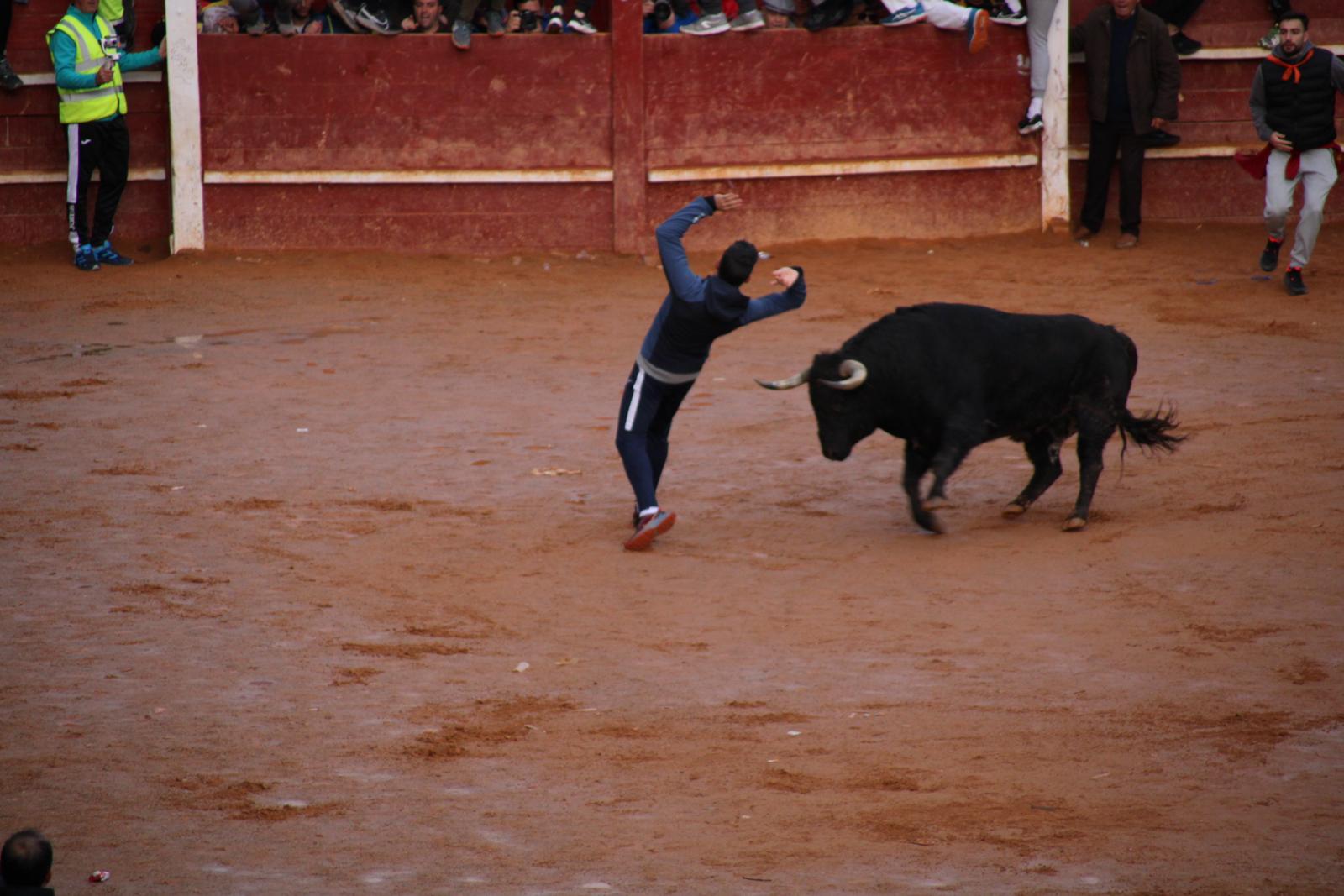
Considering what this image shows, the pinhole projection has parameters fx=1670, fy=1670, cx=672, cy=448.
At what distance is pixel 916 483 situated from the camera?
7.26 m

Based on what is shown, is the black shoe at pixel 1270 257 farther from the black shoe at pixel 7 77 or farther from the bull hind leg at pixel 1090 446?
the black shoe at pixel 7 77

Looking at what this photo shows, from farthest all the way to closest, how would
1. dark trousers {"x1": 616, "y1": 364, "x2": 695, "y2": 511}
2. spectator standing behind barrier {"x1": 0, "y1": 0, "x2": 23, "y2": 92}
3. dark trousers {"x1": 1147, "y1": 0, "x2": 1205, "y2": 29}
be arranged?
dark trousers {"x1": 1147, "y1": 0, "x2": 1205, "y2": 29} < spectator standing behind barrier {"x1": 0, "y1": 0, "x2": 23, "y2": 92} < dark trousers {"x1": 616, "y1": 364, "x2": 695, "y2": 511}

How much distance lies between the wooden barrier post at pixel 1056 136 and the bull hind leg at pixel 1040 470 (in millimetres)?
7606

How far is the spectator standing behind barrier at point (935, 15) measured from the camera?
14.2 metres

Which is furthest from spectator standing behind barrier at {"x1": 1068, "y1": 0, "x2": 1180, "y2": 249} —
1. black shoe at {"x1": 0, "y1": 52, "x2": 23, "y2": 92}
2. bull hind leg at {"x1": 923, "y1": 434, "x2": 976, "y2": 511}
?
black shoe at {"x1": 0, "y1": 52, "x2": 23, "y2": 92}

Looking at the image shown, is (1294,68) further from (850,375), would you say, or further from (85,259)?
(85,259)

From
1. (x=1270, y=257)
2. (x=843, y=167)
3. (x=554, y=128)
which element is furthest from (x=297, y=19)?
(x=1270, y=257)

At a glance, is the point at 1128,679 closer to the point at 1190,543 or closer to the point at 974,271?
the point at 1190,543

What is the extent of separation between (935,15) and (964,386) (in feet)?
26.0

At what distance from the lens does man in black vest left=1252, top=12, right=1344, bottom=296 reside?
11.8 meters

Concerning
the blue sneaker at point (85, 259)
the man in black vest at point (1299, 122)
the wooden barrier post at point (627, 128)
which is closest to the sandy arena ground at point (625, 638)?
the man in black vest at point (1299, 122)

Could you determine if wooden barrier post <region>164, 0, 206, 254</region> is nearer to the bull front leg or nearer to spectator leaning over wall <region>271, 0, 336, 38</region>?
spectator leaning over wall <region>271, 0, 336, 38</region>

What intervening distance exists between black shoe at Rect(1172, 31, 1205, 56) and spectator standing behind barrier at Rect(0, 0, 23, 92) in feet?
32.2

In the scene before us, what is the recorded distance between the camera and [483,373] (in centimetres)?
1048
